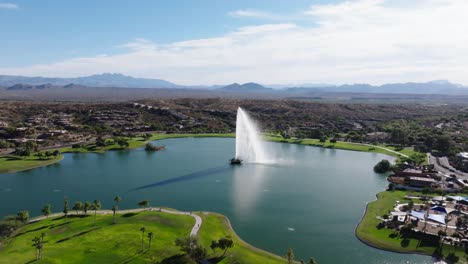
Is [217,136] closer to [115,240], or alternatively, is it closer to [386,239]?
[115,240]

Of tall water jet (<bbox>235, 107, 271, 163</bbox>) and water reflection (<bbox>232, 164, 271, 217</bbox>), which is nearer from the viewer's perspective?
water reflection (<bbox>232, 164, 271, 217</bbox>)

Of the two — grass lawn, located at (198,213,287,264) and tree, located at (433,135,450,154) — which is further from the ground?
tree, located at (433,135,450,154)

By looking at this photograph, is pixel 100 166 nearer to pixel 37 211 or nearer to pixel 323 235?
pixel 37 211

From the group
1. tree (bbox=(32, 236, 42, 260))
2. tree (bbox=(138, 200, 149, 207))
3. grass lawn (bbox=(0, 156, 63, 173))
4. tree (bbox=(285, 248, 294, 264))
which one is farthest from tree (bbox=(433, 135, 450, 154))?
grass lawn (bbox=(0, 156, 63, 173))

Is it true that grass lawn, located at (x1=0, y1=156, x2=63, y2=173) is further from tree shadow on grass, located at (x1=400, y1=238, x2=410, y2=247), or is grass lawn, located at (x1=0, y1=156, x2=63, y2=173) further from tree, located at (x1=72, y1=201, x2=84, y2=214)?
tree shadow on grass, located at (x1=400, y1=238, x2=410, y2=247)

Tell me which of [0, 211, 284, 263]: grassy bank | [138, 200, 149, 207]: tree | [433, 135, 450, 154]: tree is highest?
[433, 135, 450, 154]: tree

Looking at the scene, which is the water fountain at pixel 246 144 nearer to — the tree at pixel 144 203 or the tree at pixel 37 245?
the tree at pixel 144 203

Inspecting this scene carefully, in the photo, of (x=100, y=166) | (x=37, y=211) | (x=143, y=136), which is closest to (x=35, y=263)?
(x=37, y=211)
